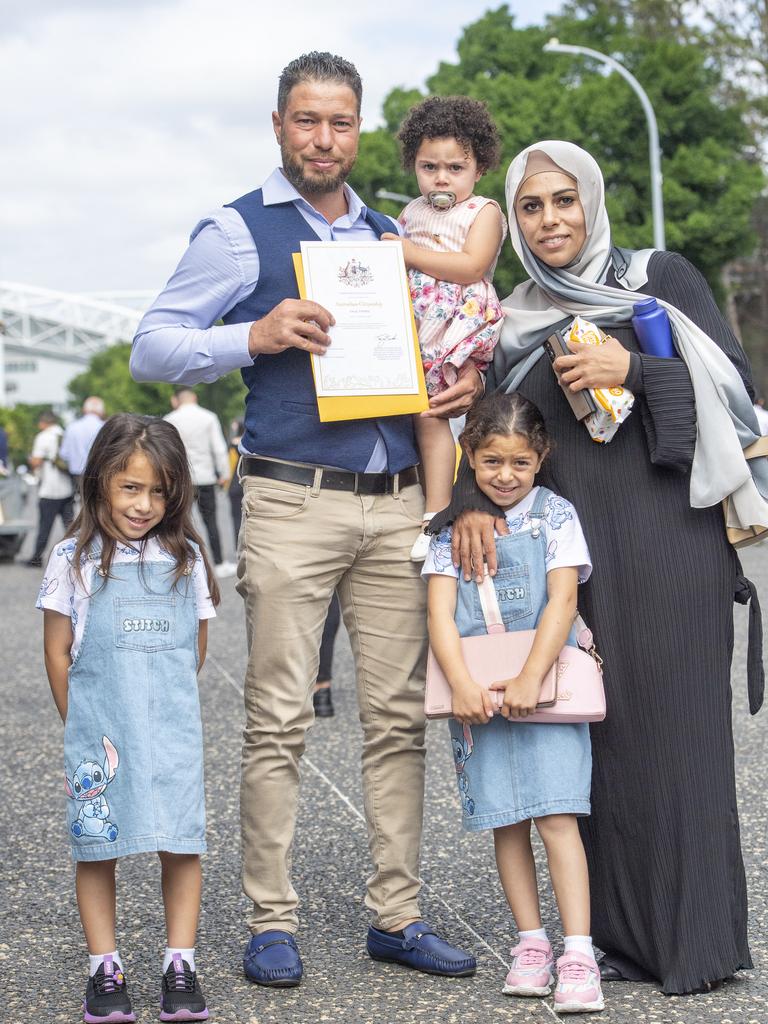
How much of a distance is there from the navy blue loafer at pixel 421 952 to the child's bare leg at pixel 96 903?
74cm

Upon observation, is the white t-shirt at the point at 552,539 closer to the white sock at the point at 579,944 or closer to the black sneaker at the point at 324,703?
the white sock at the point at 579,944

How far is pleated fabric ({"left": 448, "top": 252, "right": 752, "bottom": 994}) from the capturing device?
3.61 m

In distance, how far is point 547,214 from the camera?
373cm

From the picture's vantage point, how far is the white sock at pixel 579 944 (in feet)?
11.5

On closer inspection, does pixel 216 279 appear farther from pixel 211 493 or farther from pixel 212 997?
pixel 211 493

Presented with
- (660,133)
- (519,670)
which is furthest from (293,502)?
(660,133)

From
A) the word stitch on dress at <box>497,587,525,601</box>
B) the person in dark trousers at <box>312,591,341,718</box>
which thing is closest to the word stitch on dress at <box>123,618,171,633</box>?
the word stitch on dress at <box>497,587,525,601</box>

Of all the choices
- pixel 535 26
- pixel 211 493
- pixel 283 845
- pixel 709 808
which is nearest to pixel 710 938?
pixel 709 808

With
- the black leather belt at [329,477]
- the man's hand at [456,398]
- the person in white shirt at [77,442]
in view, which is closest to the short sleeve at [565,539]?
the man's hand at [456,398]

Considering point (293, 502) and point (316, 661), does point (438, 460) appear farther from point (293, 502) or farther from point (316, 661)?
point (316, 661)

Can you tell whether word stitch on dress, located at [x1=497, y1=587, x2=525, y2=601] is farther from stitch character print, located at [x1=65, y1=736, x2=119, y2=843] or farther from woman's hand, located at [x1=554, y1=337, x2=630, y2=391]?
stitch character print, located at [x1=65, y1=736, x2=119, y2=843]

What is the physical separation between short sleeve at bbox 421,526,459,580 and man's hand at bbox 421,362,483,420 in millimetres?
315

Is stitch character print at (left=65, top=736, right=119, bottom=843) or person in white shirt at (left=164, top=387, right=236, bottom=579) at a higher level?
person in white shirt at (left=164, top=387, right=236, bottom=579)

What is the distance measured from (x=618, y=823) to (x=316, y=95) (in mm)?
2005
